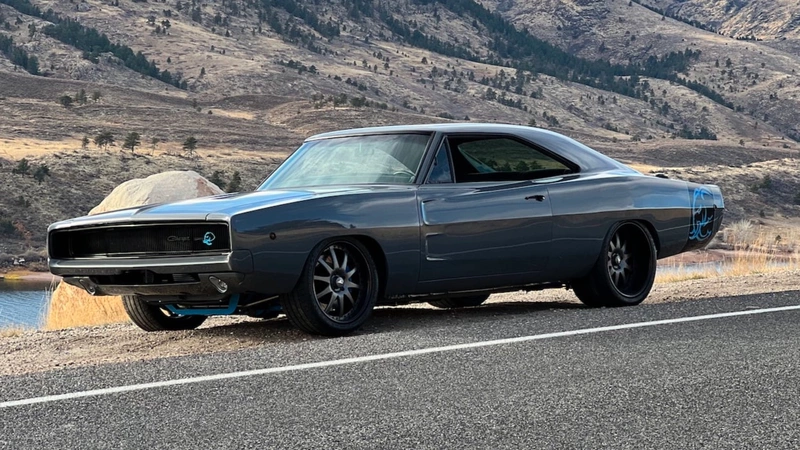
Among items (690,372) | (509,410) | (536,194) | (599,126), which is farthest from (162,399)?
(599,126)

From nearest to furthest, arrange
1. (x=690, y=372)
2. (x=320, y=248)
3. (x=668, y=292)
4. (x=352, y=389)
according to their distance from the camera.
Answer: (x=352, y=389) < (x=690, y=372) < (x=320, y=248) < (x=668, y=292)

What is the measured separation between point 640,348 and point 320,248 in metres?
2.09

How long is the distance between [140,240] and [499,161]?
9.49 ft

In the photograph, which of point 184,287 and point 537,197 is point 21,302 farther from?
point 184,287

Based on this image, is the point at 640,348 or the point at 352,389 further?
the point at 640,348

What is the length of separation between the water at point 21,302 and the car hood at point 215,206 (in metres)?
7.65

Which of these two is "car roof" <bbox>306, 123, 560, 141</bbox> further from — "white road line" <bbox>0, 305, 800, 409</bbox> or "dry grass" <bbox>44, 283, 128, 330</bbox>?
"dry grass" <bbox>44, 283, 128, 330</bbox>

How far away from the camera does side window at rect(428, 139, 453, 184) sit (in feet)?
27.5

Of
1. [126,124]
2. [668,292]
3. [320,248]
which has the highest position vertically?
[320,248]

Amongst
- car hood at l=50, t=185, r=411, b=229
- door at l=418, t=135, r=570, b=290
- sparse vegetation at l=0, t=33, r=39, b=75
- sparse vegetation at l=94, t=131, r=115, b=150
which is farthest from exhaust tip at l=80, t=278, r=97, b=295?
sparse vegetation at l=0, t=33, r=39, b=75

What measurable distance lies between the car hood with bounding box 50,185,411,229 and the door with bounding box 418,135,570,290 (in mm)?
359

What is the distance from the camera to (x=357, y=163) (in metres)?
8.58

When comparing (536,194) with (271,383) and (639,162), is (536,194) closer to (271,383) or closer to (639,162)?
(271,383)

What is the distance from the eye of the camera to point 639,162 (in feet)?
263
